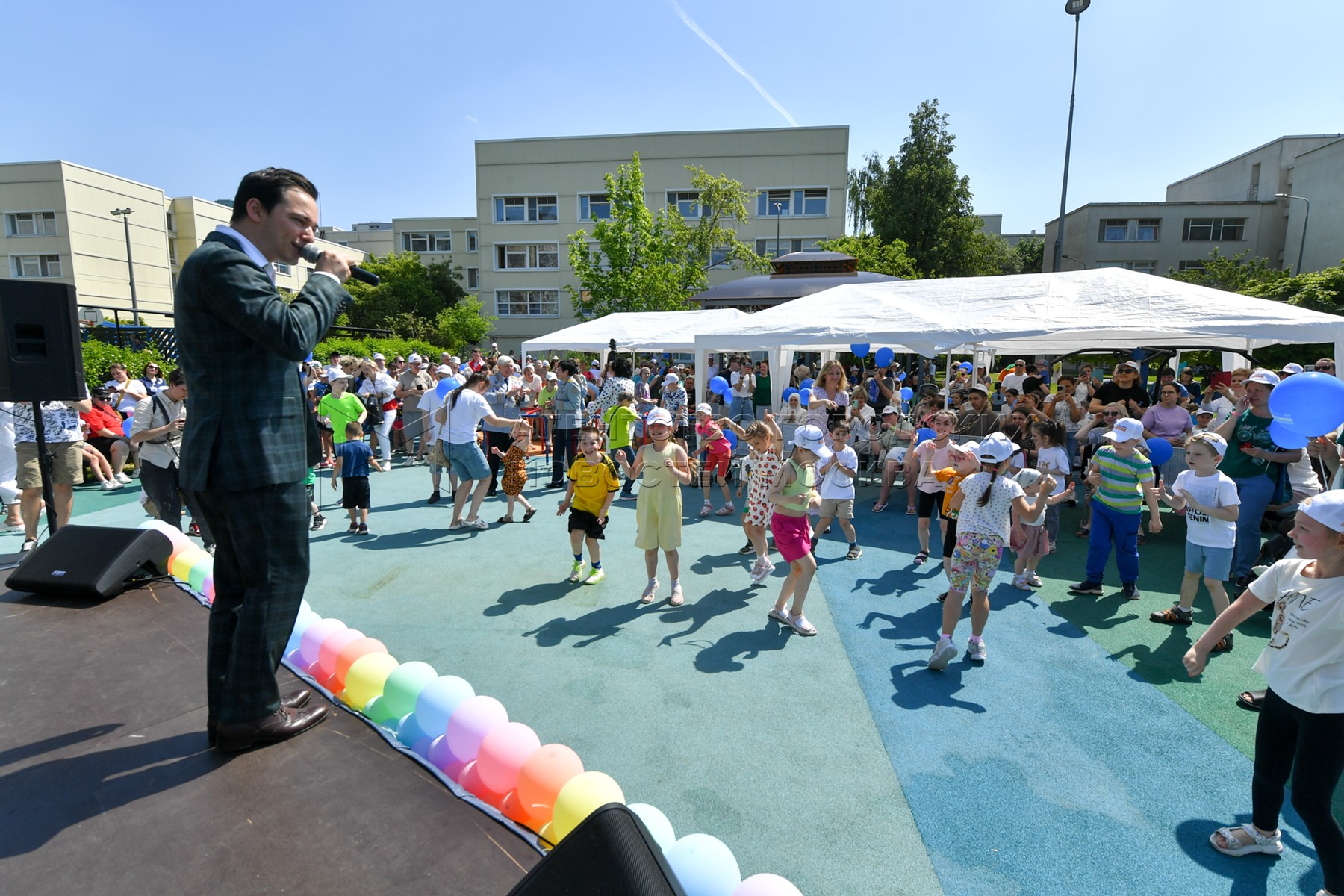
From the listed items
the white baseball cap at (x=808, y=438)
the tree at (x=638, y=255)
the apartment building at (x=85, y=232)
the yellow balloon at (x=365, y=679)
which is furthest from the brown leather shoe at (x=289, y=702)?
the apartment building at (x=85, y=232)

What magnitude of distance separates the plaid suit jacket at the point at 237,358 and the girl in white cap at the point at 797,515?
3487mm

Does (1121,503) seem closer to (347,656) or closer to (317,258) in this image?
(347,656)

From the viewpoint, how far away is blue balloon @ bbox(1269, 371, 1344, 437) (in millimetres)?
4410

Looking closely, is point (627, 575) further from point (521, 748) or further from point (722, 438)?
point (521, 748)

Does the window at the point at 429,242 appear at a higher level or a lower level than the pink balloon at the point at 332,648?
higher

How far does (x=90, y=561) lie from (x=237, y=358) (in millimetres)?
3004

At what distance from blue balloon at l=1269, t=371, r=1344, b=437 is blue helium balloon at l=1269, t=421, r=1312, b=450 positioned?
10 centimetres

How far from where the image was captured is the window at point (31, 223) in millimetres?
38844

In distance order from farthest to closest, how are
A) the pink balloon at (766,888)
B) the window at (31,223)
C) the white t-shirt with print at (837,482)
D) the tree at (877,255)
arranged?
1. the window at (31,223)
2. the tree at (877,255)
3. the white t-shirt with print at (837,482)
4. the pink balloon at (766,888)

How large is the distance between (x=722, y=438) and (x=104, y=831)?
731cm

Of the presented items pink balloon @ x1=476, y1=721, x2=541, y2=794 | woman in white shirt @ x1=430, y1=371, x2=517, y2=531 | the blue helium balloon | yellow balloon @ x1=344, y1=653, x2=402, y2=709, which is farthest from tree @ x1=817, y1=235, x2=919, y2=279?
pink balloon @ x1=476, y1=721, x2=541, y2=794

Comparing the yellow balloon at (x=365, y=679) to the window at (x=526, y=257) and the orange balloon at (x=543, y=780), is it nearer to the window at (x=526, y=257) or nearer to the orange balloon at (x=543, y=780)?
the orange balloon at (x=543, y=780)

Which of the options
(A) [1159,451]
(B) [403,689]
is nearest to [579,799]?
(B) [403,689]

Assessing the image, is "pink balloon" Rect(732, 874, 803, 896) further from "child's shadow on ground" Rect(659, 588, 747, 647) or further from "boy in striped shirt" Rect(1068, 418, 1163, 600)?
"boy in striped shirt" Rect(1068, 418, 1163, 600)
